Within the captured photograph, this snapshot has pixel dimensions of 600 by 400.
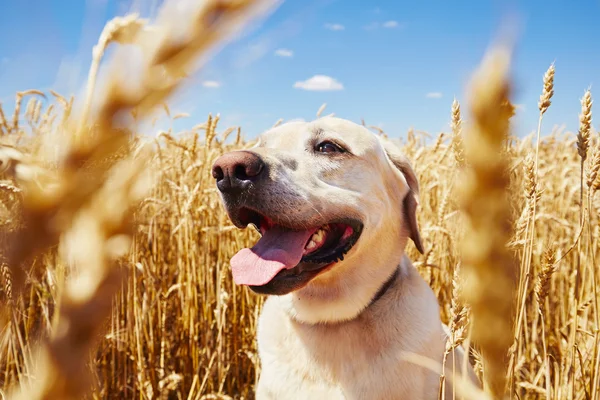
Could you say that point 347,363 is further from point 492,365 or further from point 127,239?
point 127,239

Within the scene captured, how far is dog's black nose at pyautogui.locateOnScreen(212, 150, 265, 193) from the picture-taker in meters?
1.97

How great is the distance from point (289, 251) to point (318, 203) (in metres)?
0.25

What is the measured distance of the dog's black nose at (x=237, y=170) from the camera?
77.4 inches

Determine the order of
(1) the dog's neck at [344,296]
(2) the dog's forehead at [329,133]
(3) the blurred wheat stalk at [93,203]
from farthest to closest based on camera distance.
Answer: (2) the dog's forehead at [329,133], (1) the dog's neck at [344,296], (3) the blurred wheat stalk at [93,203]

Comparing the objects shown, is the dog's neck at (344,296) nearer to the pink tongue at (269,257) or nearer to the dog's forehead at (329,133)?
the pink tongue at (269,257)

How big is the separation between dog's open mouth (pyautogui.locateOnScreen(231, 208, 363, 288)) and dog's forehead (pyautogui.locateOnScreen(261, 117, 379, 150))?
1.48 ft

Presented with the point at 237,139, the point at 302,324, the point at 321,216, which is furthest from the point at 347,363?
the point at 237,139

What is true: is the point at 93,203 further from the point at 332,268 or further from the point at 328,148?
the point at 328,148

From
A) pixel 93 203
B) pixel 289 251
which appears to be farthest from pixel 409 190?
pixel 93 203

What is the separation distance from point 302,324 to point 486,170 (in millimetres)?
1903

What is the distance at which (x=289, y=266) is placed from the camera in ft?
6.69

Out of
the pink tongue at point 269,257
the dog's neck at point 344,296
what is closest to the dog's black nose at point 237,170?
the pink tongue at point 269,257

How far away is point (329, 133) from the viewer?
2447 mm

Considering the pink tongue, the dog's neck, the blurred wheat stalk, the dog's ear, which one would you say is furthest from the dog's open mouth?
the blurred wheat stalk
